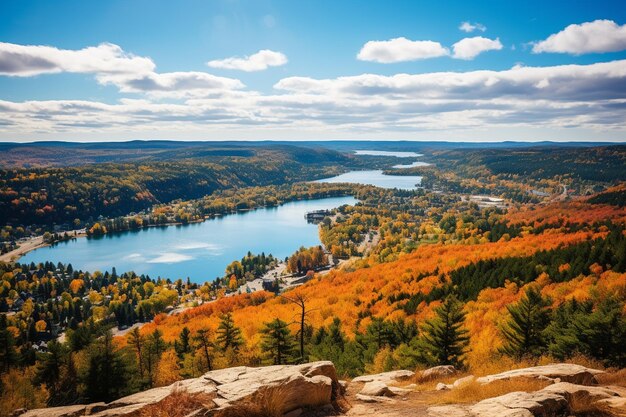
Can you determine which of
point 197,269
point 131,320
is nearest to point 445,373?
point 131,320

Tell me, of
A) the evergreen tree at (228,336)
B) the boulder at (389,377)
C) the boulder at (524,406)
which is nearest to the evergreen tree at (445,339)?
the boulder at (389,377)

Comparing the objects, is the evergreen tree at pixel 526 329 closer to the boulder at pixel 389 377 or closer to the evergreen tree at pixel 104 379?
the boulder at pixel 389 377

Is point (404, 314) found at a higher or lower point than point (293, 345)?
lower

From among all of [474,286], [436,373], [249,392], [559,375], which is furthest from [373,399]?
[474,286]

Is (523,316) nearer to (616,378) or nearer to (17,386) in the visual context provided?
(616,378)

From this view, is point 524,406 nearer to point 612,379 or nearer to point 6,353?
point 612,379

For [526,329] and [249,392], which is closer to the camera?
[249,392]

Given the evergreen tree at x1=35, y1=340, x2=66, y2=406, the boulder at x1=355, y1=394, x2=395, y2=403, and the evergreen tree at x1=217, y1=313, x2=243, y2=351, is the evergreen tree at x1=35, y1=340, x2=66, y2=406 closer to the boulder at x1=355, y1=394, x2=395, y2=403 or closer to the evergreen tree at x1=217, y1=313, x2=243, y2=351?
the evergreen tree at x1=217, y1=313, x2=243, y2=351
